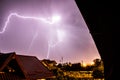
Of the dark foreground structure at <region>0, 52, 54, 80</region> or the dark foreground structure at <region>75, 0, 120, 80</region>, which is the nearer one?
the dark foreground structure at <region>75, 0, 120, 80</region>

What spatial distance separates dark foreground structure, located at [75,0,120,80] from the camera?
4.07 ft

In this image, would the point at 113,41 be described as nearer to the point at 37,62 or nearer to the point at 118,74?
the point at 118,74

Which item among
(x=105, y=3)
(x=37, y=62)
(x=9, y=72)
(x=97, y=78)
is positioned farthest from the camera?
(x=97, y=78)

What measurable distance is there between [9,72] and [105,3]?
47.9ft

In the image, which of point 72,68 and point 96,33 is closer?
point 96,33

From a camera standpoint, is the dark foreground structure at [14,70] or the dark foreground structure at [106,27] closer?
the dark foreground structure at [106,27]

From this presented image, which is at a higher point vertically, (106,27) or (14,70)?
(14,70)

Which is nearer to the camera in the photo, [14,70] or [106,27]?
[106,27]

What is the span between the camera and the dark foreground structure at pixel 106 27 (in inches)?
48.8

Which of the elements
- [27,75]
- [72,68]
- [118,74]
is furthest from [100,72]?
[118,74]

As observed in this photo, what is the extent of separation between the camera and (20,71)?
15.2m

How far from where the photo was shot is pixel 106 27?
1.29 meters

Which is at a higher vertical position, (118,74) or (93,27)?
(93,27)

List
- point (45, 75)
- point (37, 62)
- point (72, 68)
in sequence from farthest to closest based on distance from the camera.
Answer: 1. point (72, 68)
2. point (37, 62)
3. point (45, 75)
